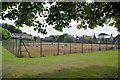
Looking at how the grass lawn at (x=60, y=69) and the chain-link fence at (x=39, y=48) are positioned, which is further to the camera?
the chain-link fence at (x=39, y=48)

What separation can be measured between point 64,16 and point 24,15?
2913 millimetres

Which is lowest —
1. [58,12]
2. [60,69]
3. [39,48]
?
[60,69]

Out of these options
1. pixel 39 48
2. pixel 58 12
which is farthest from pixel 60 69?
pixel 39 48

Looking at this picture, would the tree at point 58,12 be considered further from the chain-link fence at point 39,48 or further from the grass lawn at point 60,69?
the chain-link fence at point 39,48

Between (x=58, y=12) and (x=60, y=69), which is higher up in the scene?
(x=58, y=12)

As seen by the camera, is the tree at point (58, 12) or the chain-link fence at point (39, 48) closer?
the tree at point (58, 12)

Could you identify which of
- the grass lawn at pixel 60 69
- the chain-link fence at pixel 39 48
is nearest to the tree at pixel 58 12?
the grass lawn at pixel 60 69

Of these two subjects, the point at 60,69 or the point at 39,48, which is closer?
the point at 60,69

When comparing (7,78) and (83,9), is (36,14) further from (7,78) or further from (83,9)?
(7,78)

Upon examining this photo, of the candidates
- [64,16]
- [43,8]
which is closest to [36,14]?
[43,8]

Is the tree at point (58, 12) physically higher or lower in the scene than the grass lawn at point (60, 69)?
higher

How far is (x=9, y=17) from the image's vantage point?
313 inches

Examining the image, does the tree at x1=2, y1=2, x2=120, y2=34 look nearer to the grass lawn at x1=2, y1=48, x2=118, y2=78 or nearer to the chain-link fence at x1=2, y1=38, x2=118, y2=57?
the grass lawn at x1=2, y1=48, x2=118, y2=78

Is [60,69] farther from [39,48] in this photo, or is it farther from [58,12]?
[39,48]
